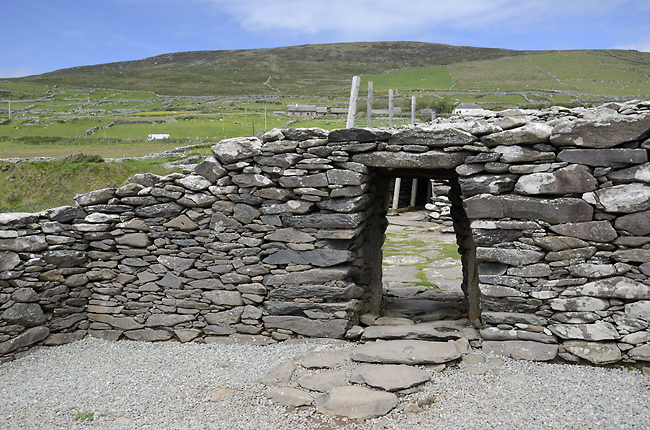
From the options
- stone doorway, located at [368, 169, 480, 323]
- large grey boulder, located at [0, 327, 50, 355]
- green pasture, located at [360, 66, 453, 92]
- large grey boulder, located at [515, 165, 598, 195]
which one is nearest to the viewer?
large grey boulder, located at [515, 165, 598, 195]

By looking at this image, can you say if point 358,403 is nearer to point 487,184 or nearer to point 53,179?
point 487,184

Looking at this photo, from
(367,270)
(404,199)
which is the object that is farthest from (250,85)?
(367,270)

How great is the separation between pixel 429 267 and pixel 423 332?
21.7 feet

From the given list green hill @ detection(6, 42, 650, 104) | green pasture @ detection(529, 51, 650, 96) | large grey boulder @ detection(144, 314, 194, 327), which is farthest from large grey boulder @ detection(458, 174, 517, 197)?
green pasture @ detection(529, 51, 650, 96)

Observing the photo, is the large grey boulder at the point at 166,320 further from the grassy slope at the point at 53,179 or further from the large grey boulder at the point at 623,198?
the grassy slope at the point at 53,179

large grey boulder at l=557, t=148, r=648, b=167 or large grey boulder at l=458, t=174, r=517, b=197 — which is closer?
large grey boulder at l=557, t=148, r=648, b=167

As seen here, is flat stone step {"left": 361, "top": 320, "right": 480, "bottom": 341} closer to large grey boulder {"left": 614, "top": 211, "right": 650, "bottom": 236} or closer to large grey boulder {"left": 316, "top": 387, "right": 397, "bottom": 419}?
large grey boulder {"left": 316, "top": 387, "right": 397, "bottom": 419}

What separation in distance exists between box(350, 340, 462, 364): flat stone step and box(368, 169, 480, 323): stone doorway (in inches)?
57.5

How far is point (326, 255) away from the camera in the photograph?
23.7 ft

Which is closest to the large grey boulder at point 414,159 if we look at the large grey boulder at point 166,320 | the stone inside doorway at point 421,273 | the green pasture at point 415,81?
the stone inside doorway at point 421,273

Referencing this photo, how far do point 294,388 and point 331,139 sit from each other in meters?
3.67

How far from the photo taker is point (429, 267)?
1334 cm

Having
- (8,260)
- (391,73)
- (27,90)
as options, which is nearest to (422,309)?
(8,260)

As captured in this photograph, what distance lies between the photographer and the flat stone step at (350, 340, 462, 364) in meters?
6.08
